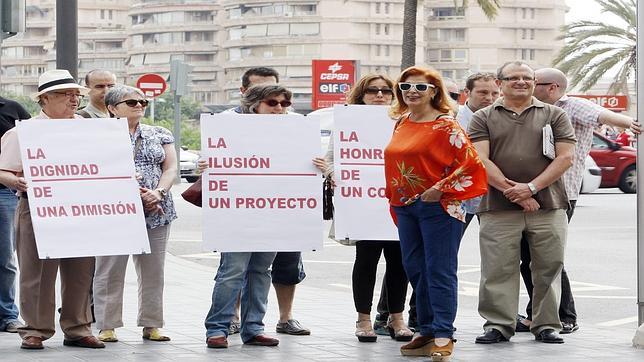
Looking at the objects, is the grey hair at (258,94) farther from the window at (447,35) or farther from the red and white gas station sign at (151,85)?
the window at (447,35)

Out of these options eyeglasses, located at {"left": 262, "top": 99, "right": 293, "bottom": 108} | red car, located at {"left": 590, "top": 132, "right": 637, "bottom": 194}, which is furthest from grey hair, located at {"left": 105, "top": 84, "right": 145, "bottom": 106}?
red car, located at {"left": 590, "top": 132, "right": 637, "bottom": 194}

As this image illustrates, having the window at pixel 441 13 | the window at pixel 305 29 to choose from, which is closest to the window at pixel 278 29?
the window at pixel 305 29

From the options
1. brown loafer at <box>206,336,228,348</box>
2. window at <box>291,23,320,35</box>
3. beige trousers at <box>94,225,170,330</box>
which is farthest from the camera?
window at <box>291,23,320,35</box>

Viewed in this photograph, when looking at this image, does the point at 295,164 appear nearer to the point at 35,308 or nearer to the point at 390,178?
the point at 390,178

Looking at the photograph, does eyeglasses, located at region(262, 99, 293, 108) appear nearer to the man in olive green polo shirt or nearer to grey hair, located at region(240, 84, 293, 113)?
grey hair, located at region(240, 84, 293, 113)

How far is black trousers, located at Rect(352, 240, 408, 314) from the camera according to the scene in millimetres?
9430

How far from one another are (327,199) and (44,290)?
6.89ft

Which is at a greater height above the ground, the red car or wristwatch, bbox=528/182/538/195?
wristwatch, bbox=528/182/538/195

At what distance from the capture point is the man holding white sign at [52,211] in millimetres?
8750

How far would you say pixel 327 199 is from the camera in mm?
9641

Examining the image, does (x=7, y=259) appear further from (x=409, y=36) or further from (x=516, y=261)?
(x=409, y=36)

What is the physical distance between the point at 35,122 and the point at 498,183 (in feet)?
10.3

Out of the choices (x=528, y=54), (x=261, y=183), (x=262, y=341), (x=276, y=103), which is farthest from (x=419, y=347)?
(x=528, y=54)

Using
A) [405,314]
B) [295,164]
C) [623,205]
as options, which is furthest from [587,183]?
[295,164]
